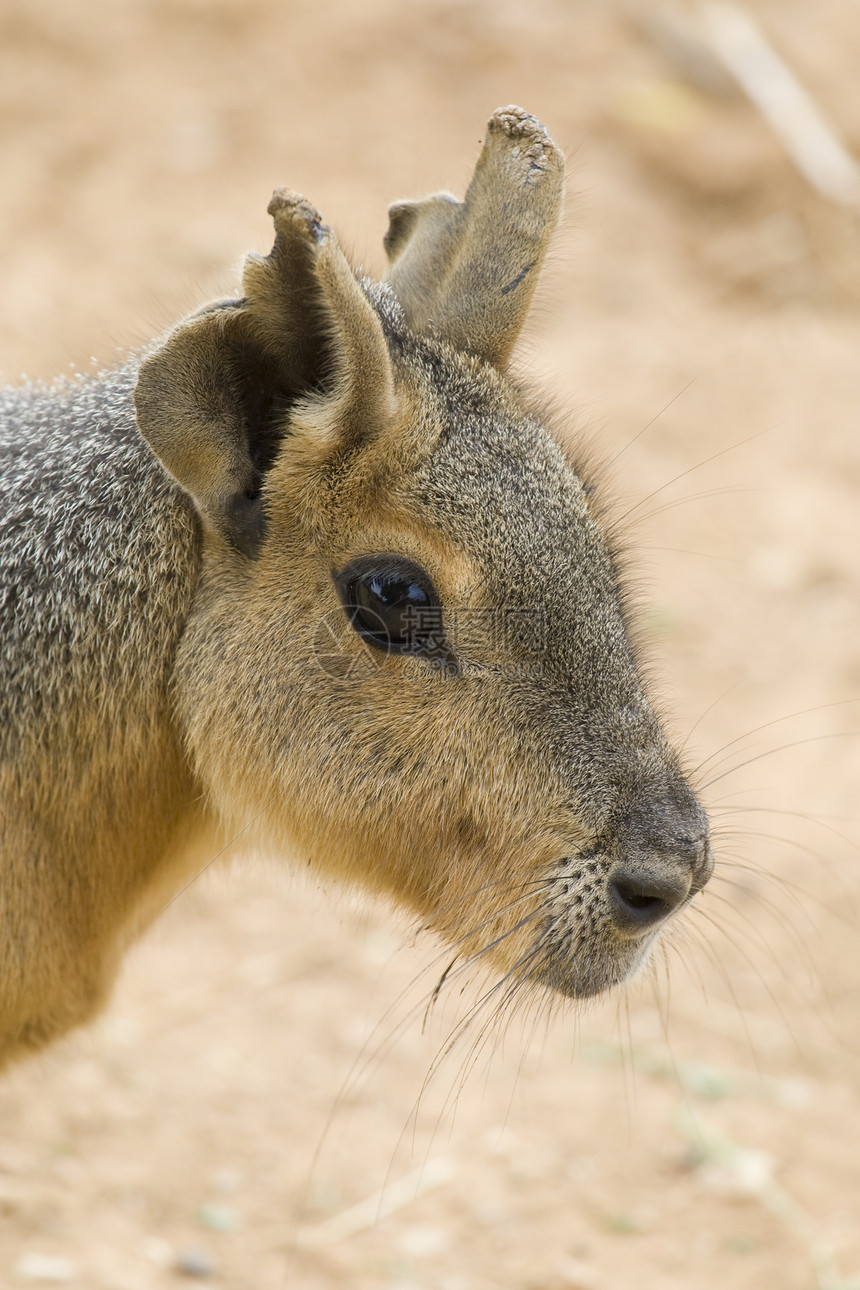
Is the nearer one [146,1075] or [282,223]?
[282,223]

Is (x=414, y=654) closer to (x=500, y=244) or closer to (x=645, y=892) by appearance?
(x=645, y=892)

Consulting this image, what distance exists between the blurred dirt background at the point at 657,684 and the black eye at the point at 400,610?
0.83 metres

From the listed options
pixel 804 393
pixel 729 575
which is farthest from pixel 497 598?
pixel 804 393

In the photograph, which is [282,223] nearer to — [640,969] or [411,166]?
[640,969]

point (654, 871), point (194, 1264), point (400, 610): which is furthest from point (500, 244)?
point (194, 1264)

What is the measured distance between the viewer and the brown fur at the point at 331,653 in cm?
316

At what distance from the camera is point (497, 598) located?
126 inches

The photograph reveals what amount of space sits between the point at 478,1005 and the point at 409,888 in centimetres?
33

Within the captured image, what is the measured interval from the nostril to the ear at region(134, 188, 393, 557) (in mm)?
1123

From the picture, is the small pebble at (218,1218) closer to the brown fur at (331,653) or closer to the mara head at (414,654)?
the brown fur at (331,653)

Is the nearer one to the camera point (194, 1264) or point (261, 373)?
point (261, 373)

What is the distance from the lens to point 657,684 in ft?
13.2

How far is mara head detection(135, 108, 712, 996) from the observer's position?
315 cm

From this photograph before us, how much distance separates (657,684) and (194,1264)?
224 cm
